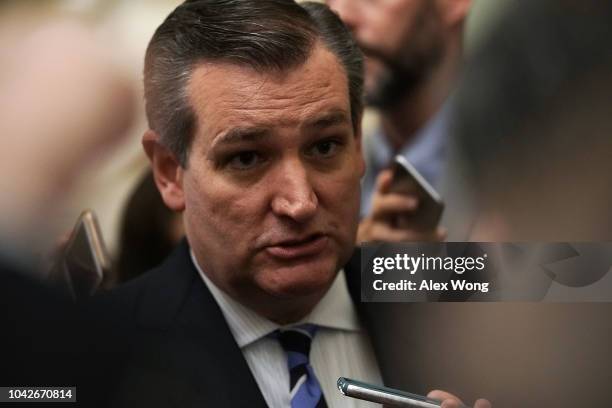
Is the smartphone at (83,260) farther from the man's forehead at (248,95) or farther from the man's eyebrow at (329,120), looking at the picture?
the man's eyebrow at (329,120)

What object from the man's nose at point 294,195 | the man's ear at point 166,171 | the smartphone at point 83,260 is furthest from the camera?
the smartphone at point 83,260

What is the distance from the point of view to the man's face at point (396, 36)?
2023 mm

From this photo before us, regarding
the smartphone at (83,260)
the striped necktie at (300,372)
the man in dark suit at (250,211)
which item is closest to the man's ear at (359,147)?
the man in dark suit at (250,211)

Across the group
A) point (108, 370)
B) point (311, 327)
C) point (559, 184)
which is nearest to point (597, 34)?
point (559, 184)

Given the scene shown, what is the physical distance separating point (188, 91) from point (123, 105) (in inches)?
11.6

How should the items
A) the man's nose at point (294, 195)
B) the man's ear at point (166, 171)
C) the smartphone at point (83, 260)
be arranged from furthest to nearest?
the smartphone at point (83, 260)
the man's ear at point (166, 171)
the man's nose at point (294, 195)

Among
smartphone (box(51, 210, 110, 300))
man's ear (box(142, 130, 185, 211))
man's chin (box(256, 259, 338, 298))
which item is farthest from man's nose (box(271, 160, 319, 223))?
smartphone (box(51, 210, 110, 300))

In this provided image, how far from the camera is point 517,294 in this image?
79.5 inches

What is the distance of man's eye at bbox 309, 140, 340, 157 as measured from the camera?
1829 mm

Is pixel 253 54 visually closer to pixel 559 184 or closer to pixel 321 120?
pixel 321 120

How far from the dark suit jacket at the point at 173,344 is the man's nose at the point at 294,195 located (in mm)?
281

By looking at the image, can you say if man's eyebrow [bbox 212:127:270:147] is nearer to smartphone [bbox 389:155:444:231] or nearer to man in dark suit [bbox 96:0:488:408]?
man in dark suit [bbox 96:0:488:408]

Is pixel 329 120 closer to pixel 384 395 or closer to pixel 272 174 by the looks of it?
pixel 272 174

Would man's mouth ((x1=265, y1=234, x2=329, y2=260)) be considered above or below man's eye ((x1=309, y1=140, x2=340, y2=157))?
below
